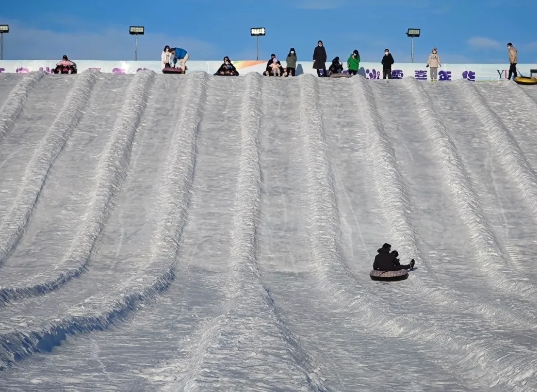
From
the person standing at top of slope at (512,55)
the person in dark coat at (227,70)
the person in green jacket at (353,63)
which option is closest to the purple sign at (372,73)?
the person in green jacket at (353,63)

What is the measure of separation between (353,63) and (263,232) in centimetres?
1203

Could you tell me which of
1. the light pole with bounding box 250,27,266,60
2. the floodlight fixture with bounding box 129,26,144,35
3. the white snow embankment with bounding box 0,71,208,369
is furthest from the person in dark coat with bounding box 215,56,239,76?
the floodlight fixture with bounding box 129,26,144,35

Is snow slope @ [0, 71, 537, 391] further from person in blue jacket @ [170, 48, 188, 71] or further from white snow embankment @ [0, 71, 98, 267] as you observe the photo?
person in blue jacket @ [170, 48, 188, 71]

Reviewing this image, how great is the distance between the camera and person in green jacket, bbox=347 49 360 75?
28.2 metres

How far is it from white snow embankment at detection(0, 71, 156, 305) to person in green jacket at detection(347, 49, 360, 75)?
6.15 m

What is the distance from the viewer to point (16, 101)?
948 inches

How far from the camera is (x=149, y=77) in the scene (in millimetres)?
26203

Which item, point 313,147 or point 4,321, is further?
point 313,147

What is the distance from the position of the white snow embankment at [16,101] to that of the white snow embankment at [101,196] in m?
2.69

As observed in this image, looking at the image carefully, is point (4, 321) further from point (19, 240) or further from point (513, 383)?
point (19, 240)

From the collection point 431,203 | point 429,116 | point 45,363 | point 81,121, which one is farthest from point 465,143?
point 45,363

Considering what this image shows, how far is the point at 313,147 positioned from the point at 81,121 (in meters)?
6.12

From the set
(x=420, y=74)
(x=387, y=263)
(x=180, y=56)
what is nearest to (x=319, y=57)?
(x=420, y=74)

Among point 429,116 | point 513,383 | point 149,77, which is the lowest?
point 513,383
